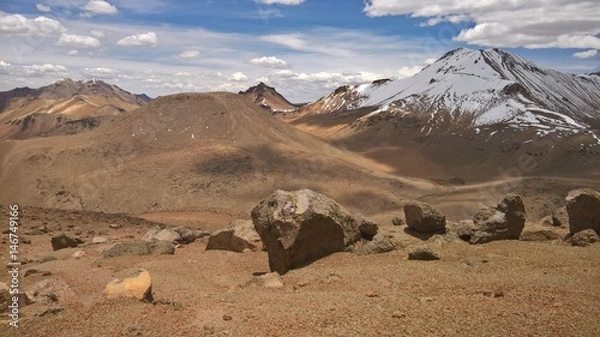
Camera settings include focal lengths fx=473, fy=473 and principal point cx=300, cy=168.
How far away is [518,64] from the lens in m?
124

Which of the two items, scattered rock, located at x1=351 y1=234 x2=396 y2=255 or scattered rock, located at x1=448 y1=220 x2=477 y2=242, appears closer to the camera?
scattered rock, located at x1=351 y1=234 x2=396 y2=255

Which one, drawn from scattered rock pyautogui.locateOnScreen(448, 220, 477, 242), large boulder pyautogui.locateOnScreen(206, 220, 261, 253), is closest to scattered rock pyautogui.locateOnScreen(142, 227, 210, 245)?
large boulder pyautogui.locateOnScreen(206, 220, 261, 253)

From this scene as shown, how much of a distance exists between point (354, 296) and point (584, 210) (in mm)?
8343

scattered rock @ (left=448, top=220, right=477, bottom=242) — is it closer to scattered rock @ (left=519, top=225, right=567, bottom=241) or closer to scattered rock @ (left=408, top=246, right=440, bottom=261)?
scattered rock @ (left=519, top=225, right=567, bottom=241)

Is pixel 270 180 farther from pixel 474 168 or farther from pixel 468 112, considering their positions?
pixel 468 112

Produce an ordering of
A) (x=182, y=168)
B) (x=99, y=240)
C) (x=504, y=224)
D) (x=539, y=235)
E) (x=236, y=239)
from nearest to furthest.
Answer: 1. (x=504, y=224)
2. (x=539, y=235)
3. (x=236, y=239)
4. (x=99, y=240)
5. (x=182, y=168)

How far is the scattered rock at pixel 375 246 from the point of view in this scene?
12914 millimetres

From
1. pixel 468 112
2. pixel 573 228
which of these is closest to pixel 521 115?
pixel 468 112

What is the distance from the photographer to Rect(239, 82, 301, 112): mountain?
176675 mm

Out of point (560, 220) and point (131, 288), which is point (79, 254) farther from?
point (560, 220)

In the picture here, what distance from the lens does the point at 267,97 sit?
7219 inches

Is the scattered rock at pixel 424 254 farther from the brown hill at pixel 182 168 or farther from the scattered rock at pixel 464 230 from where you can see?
the brown hill at pixel 182 168

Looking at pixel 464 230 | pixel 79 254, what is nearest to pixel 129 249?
pixel 79 254

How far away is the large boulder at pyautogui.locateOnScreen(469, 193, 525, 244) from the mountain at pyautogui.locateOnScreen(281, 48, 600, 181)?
43865 mm
